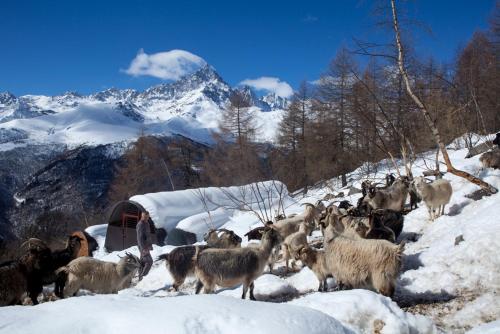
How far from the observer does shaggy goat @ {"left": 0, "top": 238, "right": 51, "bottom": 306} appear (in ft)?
26.9

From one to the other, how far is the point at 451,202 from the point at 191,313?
33.0 ft

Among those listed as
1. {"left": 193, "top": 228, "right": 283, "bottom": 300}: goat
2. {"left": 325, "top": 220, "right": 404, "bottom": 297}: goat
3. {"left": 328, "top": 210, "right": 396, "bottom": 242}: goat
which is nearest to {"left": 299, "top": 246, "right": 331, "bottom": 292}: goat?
{"left": 325, "top": 220, "right": 404, "bottom": 297}: goat

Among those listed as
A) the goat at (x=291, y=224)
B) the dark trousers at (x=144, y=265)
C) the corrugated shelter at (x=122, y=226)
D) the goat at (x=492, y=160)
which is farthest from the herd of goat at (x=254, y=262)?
the corrugated shelter at (x=122, y=226)

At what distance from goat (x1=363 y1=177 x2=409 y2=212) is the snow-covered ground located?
230 centimetres

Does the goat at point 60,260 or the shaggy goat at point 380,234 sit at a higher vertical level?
the shaggy goat at point 380,234

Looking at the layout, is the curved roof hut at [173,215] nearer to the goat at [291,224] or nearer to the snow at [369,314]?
the goat at [291,224]

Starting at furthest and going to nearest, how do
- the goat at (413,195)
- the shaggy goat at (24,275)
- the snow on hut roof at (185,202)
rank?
1. the snow on hut roof at (185,202)
2. the goat at (413,195)
3. the shaggy goat at (24,275)

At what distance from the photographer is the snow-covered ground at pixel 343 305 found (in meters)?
3.69

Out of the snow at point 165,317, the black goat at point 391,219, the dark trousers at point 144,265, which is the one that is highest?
the black goat at point 391,219

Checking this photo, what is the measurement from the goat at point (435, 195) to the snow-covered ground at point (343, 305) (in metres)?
0.64

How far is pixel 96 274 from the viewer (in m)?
9.83

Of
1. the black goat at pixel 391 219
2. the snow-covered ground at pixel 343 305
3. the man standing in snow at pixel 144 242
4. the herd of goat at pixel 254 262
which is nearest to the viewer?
the snow-covered ground at pixel 343 305

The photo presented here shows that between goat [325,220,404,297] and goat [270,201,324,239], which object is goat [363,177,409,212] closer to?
goat [270,201,324,239]

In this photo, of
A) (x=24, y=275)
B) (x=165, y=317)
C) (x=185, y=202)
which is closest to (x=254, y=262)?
(x=165, y=317)
